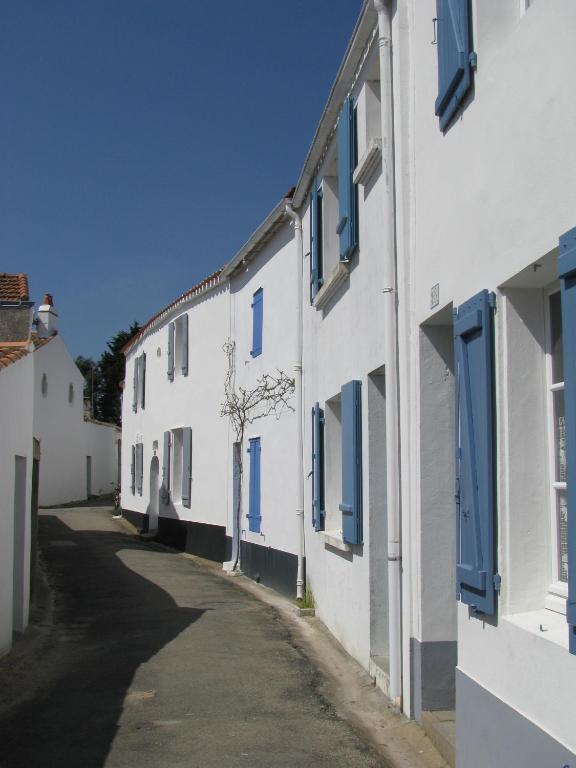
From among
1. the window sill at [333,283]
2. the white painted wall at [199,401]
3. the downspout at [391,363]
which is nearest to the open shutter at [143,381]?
the white painted wall at [199,401]

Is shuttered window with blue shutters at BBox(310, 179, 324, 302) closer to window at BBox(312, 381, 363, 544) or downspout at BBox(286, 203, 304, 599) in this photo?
downspout at BBox(286, 203, 304, 599)

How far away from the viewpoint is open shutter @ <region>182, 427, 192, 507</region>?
18.9 meters

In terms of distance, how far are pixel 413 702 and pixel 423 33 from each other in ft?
15.0

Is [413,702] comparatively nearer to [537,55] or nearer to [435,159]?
[435,159]

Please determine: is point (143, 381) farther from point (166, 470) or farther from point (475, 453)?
point (475, 453)

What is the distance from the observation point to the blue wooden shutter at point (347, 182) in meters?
8.30

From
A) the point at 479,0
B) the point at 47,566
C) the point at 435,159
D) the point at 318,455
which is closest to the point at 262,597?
the point at 318,455

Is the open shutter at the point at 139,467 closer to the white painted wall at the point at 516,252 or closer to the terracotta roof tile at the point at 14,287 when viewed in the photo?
the terracotta roof tile at the point at 14,287

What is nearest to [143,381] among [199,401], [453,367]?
[199,401]

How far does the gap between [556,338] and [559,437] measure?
0.51m

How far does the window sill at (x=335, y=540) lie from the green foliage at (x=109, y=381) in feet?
152

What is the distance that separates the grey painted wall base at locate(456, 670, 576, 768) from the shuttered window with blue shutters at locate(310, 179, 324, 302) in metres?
6.12

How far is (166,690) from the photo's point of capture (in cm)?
768

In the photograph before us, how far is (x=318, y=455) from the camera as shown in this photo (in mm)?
10242
